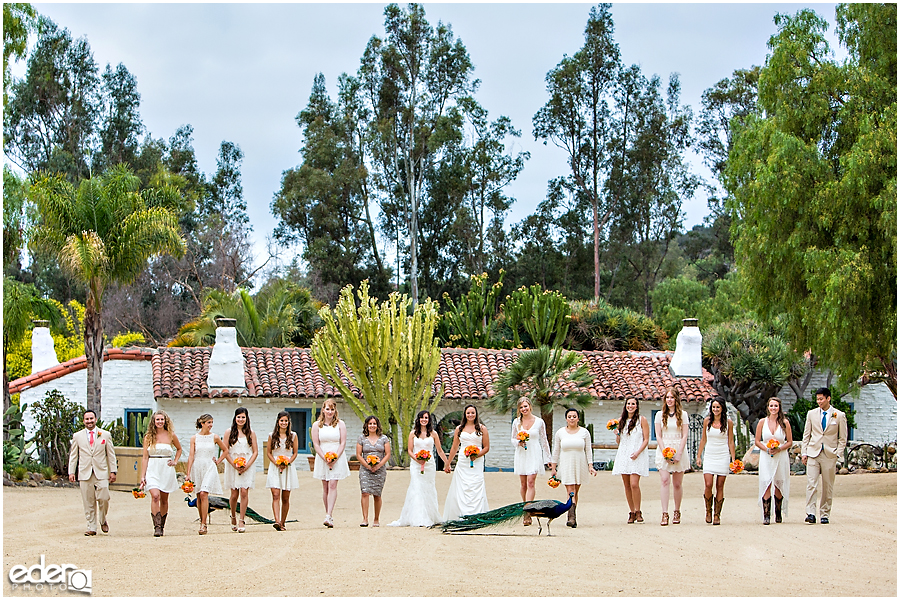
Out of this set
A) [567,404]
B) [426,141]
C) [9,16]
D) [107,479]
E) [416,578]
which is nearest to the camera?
[416,578]

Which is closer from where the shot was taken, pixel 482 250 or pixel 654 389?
pixel 654 389

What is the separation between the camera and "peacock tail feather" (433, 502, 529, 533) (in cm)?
1067

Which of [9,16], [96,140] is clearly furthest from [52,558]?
[96,140]

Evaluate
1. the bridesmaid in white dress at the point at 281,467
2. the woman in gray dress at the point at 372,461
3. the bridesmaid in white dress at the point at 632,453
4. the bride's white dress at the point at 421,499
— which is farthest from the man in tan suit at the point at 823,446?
the bridesmaid in white dress at the point at 281,467

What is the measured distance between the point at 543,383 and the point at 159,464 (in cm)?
1192

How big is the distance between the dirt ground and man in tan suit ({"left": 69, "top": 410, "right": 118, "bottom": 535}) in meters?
0.43

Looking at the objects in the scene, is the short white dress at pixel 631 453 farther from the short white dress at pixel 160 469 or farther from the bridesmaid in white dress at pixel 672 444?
the short white dress at pixel 160 469

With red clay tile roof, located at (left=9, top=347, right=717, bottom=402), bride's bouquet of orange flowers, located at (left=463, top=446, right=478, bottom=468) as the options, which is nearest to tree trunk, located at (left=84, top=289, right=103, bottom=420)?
red clay tile roof, located at (left=9, top=347, right=717, bottom=402)

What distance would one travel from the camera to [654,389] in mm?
24078

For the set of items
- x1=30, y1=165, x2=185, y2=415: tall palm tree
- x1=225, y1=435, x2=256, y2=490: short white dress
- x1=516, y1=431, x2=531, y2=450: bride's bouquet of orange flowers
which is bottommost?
x1=225, y1=435, x2=256, y2=490: short white dress

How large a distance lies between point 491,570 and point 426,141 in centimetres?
3741

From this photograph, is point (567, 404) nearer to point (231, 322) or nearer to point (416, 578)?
point (231, 322)

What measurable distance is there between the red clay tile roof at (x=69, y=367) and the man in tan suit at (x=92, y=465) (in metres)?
12.6

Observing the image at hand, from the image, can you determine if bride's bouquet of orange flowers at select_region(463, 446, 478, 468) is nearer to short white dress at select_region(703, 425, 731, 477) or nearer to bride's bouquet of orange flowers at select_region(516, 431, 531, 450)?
bride's bouquet of orange flowers at select_region(516, 431, 531, 450)
